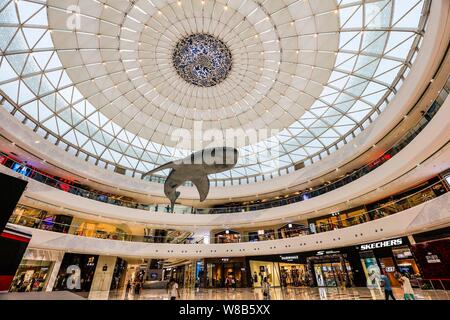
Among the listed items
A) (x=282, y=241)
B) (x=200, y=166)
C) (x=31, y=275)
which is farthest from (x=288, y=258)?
(x=31, y=275)

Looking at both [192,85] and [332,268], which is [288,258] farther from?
[192,85]

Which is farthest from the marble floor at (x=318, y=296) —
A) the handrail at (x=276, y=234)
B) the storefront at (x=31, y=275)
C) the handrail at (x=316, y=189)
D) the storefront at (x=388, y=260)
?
the handrail at (x=316, y=189)

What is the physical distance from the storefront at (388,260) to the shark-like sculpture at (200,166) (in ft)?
68.1

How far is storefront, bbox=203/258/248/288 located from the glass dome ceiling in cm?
1979

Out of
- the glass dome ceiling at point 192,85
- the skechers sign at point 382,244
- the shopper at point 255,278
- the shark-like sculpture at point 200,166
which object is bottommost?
the shopper at point 255,278

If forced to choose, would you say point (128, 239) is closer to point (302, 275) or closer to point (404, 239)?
point (302, 275)

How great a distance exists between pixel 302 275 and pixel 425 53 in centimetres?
2909

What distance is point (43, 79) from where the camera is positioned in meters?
25.6

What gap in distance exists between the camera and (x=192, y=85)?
28938 millimetres

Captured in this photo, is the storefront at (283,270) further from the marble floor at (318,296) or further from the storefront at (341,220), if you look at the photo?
the marble floor at (318,296)

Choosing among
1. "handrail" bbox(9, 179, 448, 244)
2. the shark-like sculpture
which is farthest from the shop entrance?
the shark-like sculpture

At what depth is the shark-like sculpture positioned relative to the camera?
1179cm

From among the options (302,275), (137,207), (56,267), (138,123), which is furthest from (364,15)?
(56,267)

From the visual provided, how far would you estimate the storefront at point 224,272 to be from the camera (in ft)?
113
